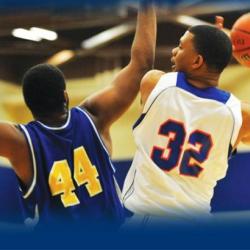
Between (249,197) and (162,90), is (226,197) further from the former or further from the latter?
(162,90)

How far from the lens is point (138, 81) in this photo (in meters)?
1.78

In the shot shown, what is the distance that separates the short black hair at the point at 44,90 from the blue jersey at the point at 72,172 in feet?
0.17

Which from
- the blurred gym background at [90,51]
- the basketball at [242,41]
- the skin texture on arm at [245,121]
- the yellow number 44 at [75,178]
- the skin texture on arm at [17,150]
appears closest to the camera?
the skin texture on arm at [17,150]

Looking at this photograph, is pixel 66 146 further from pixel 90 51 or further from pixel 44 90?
pixel 90 51

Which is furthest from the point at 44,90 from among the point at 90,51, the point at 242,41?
the point at 90,51

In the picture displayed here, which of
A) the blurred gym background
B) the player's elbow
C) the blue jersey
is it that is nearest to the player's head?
the player's elbow

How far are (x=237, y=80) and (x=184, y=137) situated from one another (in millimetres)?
5216

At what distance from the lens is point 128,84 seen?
1.77 metres

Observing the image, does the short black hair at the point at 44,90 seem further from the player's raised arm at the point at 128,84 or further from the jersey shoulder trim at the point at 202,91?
the jersey shoulder trim at the point at 202,91

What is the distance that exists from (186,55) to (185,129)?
0.23m

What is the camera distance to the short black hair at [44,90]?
1671 millimetres

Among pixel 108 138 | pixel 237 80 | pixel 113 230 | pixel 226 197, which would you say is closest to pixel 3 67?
pixel 237 80

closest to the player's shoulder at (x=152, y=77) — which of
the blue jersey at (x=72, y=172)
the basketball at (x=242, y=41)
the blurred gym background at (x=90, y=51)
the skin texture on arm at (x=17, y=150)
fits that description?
the blue jersey at (x=72, y=172)

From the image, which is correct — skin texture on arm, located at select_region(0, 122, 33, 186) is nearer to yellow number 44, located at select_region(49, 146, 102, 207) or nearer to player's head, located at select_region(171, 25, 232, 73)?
yellow number 44, located at select_region(49, 146, 102, 207)
